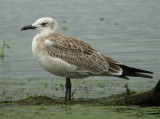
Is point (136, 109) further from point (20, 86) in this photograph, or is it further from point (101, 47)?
A: point (101, 47)

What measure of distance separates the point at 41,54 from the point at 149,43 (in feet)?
25.6

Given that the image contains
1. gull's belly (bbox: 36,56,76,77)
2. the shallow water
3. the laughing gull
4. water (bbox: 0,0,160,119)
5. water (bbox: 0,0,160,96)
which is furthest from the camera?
water (bbox: 0,0,160,96)

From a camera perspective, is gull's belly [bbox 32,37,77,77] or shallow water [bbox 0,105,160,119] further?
gull's belly [bbox 32,37,77,77]

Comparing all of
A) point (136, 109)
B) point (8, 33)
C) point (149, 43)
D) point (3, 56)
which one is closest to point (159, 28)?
point (149, 43)

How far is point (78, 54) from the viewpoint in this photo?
1112cm

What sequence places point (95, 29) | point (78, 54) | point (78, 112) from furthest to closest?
point (95, 29), point (78, 54), point (78, 112)

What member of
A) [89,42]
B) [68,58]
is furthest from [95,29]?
[68,58]

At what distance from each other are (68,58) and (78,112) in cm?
187

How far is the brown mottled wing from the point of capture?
10.9m

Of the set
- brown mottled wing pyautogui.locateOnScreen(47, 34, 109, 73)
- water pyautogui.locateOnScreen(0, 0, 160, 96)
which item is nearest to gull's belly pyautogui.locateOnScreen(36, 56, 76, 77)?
brown mottled wing pyautogui.locateOnScreen(47, 34, 109, 73)

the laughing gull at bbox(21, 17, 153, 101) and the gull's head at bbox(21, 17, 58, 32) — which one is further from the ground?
the gull's head at bbox(21, 17, 58, 32)

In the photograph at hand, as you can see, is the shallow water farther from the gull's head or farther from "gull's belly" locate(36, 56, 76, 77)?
the gull's head

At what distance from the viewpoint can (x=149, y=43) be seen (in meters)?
17.7

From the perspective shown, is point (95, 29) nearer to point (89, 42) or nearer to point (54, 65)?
point (89, 42)
